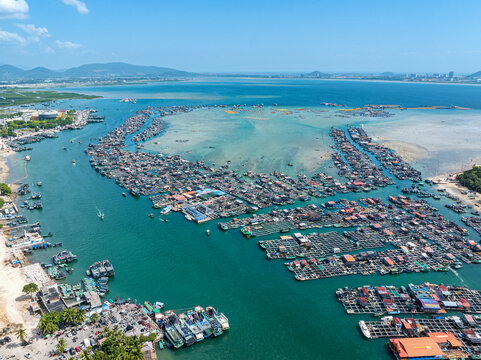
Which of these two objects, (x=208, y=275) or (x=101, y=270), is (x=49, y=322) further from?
(x=208, y=275)

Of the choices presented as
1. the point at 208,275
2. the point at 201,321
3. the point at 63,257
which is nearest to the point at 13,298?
the point at 63,257

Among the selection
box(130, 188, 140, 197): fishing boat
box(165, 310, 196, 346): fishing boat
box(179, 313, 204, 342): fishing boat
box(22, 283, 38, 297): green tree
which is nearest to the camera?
box(165, 310, 196, 346): fishing boat

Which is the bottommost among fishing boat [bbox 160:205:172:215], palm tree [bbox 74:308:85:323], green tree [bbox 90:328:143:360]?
palm tree [bbox 74:308:85:323]

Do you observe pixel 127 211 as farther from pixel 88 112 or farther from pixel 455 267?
pixel 88 112

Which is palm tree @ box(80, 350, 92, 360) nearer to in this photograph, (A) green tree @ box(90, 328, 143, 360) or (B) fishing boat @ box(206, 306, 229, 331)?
(A) green tree @ box(90, 328, 143, 360)

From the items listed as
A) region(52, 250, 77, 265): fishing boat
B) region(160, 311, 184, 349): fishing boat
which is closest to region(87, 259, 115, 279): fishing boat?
region(52, 250, 77, 265): fishing boat

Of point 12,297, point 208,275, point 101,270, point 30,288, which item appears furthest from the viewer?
point 208,275

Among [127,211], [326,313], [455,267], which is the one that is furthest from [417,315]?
[127,211]

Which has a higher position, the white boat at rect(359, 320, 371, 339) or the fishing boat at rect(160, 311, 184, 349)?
the fishing boat at rect(160, 311, 184, 349)
